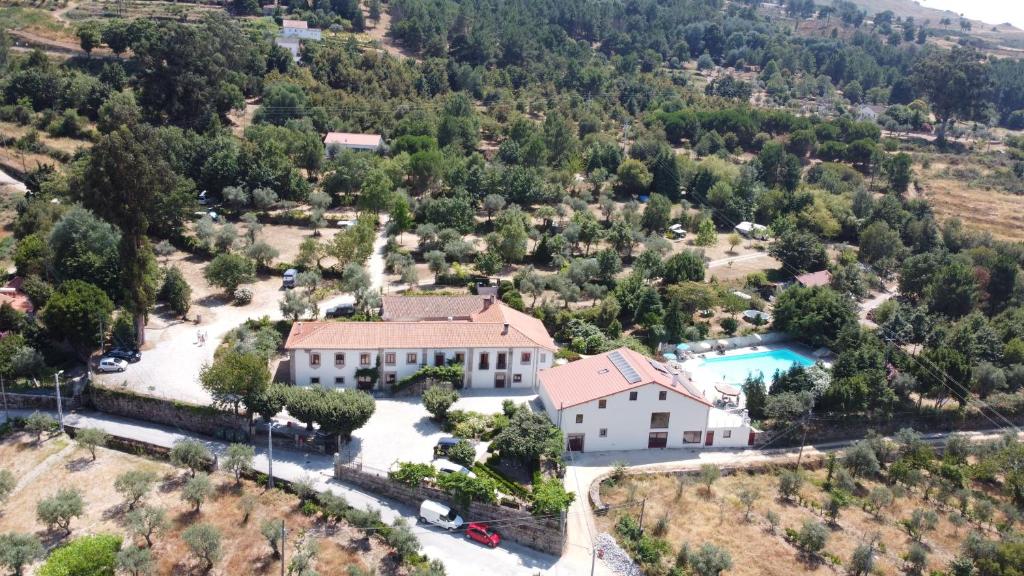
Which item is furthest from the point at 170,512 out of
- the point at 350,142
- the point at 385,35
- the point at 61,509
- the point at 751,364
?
the point at 385,35

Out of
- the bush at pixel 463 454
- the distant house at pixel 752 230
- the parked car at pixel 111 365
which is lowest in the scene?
the bush at pixel 463 454

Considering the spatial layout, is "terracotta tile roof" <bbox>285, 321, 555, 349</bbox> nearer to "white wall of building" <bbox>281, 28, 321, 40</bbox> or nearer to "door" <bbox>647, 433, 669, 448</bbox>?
"door" <bbox>647, 433, 669, 448</bbox>

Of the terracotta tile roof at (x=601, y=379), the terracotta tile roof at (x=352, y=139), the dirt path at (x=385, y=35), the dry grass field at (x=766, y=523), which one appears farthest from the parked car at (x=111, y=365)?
the dirt path at (x=385, y=35)

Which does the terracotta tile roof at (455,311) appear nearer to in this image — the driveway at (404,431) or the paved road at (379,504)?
the driveway at (404,431)

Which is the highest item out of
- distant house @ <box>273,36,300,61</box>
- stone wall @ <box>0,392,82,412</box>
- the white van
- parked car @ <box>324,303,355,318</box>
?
distant house @ <box>273,36,300,61</box>

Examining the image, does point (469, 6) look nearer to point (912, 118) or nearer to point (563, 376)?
point (912, 118)

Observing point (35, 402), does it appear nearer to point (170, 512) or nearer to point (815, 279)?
point (170, 512)

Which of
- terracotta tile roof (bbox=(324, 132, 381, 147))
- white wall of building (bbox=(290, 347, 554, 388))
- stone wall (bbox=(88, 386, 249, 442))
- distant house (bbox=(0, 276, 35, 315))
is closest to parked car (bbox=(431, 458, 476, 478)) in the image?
white wall of building (bbox=(290, 347, 554, 388))

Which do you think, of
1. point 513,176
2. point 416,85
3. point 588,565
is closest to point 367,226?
point 513,176
